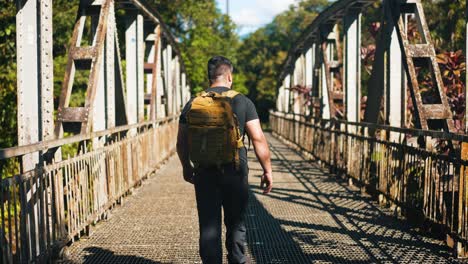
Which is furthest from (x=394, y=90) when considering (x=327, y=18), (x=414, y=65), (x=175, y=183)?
(x=327, y=18)

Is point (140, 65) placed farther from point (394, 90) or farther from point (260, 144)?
point (260, 144)

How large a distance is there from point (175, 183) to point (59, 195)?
5748mm

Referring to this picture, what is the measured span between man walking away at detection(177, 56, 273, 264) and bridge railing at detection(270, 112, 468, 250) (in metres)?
1.94

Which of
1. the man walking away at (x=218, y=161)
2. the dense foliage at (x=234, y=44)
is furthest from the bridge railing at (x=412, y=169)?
the man walking away at (x=218, y=161)

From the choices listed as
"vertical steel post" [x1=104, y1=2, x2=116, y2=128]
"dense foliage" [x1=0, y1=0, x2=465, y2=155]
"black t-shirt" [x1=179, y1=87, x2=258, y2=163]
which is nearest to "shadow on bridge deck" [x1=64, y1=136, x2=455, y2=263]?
"vertical steel post" [x1=104, y1=2, x2=116, y2=128]

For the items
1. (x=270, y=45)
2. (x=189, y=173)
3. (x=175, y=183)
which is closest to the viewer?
(x=189, y=173)

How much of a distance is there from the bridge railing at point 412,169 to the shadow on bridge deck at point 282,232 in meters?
0.24

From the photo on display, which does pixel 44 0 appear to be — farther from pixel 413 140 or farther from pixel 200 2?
pixel 200 2

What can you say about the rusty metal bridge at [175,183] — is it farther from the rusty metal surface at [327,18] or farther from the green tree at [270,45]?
the green tree at [270,45]

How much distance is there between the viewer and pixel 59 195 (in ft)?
18.7

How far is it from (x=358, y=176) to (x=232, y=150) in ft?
19.7

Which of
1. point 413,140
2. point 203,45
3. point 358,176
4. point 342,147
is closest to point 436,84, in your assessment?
point 413,140

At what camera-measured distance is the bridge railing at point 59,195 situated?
446cm

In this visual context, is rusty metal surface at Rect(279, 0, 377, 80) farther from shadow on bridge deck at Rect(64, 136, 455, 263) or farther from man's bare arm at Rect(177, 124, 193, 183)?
man's bare arm at Rect(177, 124, 193, 183)
